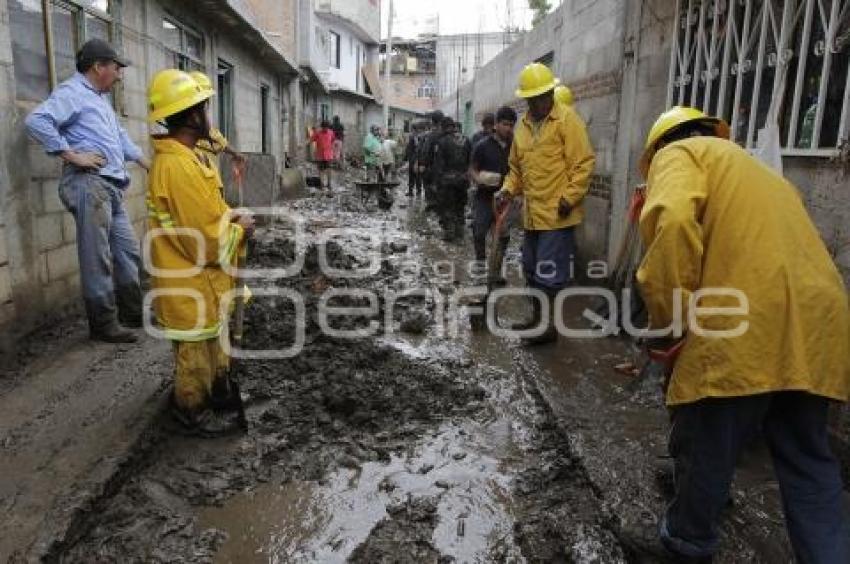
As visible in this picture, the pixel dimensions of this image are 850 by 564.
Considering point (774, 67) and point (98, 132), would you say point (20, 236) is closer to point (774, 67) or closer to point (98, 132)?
point (98, 132)

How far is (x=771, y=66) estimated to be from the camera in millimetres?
3758

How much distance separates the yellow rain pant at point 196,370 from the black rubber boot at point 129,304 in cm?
167

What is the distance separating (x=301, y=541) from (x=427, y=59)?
50.8 meters

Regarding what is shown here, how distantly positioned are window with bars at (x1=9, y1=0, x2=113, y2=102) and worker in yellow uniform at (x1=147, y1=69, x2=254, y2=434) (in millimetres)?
1950

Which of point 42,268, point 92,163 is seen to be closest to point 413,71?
point 42,268

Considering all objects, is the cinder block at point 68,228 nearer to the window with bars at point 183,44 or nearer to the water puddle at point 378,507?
the water puddle at point 378,507

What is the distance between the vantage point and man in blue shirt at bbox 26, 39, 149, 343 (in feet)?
13.1

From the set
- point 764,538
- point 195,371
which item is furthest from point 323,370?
point 764,538

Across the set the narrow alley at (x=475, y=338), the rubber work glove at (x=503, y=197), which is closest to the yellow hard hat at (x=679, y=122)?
the narrow alley at (x=475, y=338)

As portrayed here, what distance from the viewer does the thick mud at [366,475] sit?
103 inches

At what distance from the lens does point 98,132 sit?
4.23 m

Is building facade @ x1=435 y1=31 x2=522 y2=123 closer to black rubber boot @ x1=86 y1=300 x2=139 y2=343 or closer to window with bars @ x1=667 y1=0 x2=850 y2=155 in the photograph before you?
window with bars @ x1=667 y1=0 x2=850 y2=155

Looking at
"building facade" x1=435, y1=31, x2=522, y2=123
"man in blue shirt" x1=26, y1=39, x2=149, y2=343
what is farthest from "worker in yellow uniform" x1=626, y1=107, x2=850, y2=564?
"building facade" x1=435, y1=31, x2=522, y2=123

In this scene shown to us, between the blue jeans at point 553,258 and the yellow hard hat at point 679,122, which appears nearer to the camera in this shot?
the yellow hard hat at point 679,122
